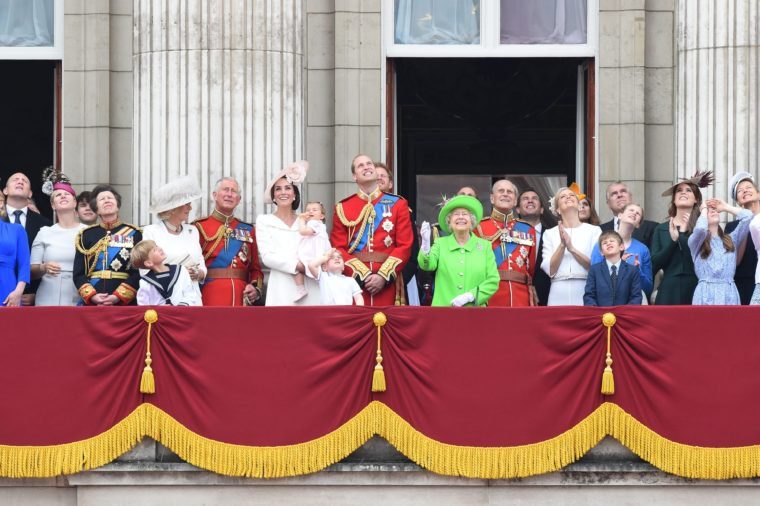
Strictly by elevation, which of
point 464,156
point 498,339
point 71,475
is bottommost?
point 71,475

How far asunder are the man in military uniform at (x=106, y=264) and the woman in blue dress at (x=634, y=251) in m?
3.75

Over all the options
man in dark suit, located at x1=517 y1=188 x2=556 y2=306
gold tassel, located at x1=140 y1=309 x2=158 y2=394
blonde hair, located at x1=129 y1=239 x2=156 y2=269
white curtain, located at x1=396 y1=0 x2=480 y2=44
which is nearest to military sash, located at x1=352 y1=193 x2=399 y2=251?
man in dark suit, located at x1=517 y1=188 x2=556 y2=306

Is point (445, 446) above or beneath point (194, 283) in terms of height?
beneath

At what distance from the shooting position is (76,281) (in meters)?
14.5

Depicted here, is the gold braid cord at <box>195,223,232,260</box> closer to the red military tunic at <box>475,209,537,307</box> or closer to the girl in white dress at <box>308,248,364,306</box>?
the girl in white dress at <box>308,248,364,306</box>

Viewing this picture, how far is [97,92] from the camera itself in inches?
695

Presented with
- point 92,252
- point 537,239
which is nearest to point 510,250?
point 537,239

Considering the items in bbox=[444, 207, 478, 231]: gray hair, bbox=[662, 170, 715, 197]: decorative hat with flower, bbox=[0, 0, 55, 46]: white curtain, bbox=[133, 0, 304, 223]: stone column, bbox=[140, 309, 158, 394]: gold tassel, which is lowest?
bbox=[140, 309, 158, 394]: gold tassel

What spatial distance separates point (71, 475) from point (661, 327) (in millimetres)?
4626

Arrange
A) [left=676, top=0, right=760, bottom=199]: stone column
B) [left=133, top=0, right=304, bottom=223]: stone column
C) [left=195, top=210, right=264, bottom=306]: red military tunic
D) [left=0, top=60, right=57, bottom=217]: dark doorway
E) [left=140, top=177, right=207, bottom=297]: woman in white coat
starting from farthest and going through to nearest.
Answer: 1. [left=0, top=60, right=57, bottom=217]: dark doorway
2. [left=676, top=0, right=760, bottom=199]: stone column
3. [left=133, top=0, right=304, bottom=223]: stone column
4. [left=195, top=210, right=264, bottom=306]: red military tunic
5. [left=140, top=177, right=207, bottom=297]: woman in white coat

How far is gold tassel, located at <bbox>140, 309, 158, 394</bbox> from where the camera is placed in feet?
44.8

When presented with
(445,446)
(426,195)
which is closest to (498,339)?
(445,446)

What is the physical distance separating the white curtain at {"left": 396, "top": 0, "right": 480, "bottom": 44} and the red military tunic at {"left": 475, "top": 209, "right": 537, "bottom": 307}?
299cm

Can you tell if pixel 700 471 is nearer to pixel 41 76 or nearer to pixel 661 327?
pixel 661 327
